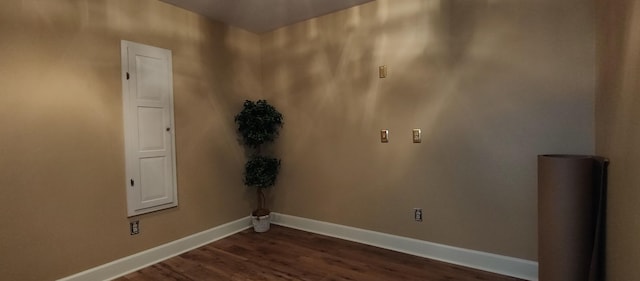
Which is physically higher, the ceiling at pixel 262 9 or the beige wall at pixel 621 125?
the ceiling at pixel 262 9

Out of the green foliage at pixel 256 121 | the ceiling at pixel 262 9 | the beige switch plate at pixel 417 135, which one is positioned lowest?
the beige switch plate at pixel 417 135

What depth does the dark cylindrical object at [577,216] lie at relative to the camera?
68.0 inches

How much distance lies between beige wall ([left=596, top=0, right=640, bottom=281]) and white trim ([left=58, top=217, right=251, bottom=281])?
3.21 metres

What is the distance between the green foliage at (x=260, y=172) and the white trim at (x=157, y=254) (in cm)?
56

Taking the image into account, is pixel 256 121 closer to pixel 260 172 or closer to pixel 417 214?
pixel 260 172

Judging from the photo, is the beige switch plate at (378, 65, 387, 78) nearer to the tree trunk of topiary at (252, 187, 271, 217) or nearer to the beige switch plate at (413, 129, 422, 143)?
the beige switch plate at (413, 129, 422, 143)

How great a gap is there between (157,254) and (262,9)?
261 cm

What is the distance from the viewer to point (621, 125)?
1.46m

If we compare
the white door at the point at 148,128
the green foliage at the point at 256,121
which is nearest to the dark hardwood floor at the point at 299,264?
the white door at the point at 148,128

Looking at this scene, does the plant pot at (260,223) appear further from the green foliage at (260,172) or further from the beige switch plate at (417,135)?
the beige switch plate at (417,135)

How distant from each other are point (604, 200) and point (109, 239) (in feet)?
11.5

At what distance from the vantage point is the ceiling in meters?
2.90

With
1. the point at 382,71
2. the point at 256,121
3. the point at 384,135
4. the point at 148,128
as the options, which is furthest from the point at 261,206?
the point at 382,71

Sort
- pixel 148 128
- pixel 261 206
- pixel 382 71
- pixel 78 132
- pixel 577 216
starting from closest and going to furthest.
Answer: pixel 577 216 < pixel 78 132 < pixel 148 128 < pixel 382 71 < pixel 261 206
